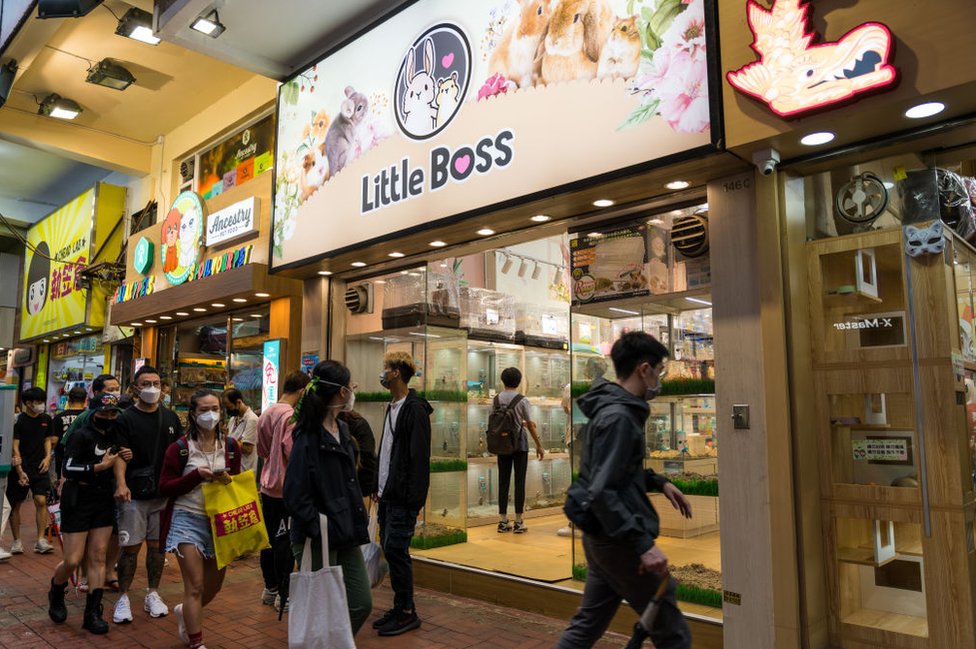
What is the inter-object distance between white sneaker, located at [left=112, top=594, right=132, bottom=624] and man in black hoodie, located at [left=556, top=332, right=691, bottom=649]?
3558 millimetres

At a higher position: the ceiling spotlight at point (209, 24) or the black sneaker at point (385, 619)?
the ceiling spotlight at point (209, 24)

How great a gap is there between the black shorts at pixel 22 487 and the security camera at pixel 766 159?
25.3ft

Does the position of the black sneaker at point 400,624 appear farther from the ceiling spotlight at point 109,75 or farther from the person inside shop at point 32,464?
the ceiling spotlight at point 109,75

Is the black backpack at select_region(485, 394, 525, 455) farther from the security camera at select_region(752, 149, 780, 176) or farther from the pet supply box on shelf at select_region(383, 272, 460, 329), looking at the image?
the security camera at select_region(752, 149, 780, 176)

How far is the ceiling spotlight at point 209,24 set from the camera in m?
6.85

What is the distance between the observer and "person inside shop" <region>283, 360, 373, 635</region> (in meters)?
3.46

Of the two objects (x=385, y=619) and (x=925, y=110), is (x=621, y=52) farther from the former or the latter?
(x=385, y=619)

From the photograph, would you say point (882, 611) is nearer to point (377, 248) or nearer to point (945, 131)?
point (945, 131)

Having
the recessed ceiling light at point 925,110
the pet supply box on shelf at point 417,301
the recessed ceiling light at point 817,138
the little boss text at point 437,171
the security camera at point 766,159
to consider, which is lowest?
the pet supply box on shelf at point 417,301

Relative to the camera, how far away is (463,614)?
536cm

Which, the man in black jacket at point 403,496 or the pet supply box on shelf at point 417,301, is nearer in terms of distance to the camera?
the man in black jacket at point 403,496

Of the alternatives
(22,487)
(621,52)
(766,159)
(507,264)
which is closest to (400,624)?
(766,159)

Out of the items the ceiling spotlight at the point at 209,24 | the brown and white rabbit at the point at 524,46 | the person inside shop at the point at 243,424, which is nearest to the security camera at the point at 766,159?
the brown and white rabbit at the point at 524,46

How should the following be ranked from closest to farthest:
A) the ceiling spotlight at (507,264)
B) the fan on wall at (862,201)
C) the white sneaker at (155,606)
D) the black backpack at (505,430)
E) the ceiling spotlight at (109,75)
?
1. the fan on wall at (862,201)
2. the white sneaker at (155,606)
3. the black backpack at (505,430)
4. the ceiling spotlight at (109,75)
5. the ceiling spotlight at (507,264)
